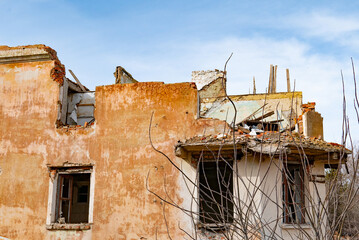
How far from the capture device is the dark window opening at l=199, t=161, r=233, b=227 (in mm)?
4328

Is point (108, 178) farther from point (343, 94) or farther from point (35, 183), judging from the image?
point (343, 94)

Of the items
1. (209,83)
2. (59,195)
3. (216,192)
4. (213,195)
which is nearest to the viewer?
(216,192)

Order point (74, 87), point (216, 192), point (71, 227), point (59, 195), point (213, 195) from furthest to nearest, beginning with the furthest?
point (74, 87), point (59, 195), point (71, 227), point (213, 195), point (216, 192)

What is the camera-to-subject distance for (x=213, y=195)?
7.88m

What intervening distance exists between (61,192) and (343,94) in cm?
944

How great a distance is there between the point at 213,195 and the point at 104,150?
4573 mm

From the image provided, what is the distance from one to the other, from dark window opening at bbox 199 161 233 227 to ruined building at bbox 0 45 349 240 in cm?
27

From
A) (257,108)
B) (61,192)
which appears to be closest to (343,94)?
(61,192)

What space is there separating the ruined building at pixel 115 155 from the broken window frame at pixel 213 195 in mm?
91

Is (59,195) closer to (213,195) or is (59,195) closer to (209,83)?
(213,195)

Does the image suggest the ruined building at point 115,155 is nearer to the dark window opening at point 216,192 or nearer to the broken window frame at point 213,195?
the broken window frame at point 213,195

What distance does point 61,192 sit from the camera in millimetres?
11758

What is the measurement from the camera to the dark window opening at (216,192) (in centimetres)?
433

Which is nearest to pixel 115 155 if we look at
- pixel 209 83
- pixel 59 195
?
pixel 59 195
